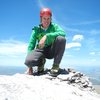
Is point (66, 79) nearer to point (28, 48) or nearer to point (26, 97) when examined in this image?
point (28, 48)

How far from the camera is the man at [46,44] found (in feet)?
37.7

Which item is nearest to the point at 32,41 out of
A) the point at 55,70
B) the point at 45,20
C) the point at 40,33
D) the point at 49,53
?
the point at 40,33

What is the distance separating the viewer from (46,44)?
1214 centimetres

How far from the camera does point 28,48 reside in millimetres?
12359

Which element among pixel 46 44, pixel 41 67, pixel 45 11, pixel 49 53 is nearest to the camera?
pixel 45 11

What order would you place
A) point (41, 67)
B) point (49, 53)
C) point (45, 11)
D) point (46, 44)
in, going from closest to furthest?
point (45, 11)
point (46, 44)
point (49, 53)
point (41, 67)

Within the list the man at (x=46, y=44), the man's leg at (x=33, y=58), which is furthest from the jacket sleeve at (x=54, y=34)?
the man's leg at (x=33, y=58)

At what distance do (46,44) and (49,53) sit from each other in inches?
20.7

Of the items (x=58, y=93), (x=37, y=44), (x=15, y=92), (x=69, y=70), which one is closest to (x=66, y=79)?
(x=69, y=70)

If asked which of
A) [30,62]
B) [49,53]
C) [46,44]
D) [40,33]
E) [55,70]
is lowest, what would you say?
[55,70]

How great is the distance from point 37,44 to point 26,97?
18.1 feet

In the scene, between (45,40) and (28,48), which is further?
(28,48)

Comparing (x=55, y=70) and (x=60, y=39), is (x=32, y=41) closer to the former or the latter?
(x=60, y=39)

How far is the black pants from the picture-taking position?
38.0ft
